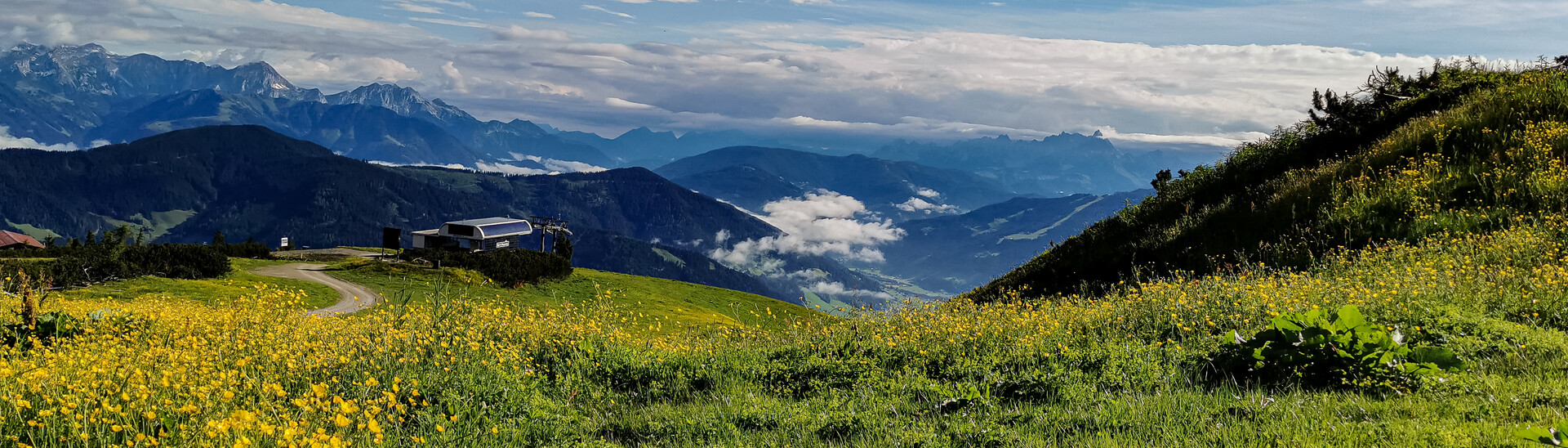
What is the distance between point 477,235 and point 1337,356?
9504cm

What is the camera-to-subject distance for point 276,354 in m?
A: 6.86

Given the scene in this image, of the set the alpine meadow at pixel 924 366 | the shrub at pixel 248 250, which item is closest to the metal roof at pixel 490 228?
the shrub at pixel 248 250

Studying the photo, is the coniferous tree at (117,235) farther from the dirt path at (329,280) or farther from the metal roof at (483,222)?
the metal roof at (483,222)

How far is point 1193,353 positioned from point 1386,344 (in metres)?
1.67

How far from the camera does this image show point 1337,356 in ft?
21.1

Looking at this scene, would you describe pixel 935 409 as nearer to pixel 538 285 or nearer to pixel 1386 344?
pixel 1386 344

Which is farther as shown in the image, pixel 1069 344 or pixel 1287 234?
pixel 1287 234

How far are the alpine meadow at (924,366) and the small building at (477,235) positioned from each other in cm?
8301

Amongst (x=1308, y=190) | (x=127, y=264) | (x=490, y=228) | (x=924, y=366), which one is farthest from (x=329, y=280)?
(x=490, y=228)

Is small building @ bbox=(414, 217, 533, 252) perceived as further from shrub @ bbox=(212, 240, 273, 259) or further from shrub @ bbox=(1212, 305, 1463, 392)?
shrub @ bbox=(1212, 305, 1463, 392)

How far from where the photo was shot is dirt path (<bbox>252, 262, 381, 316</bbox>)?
34.7 meters

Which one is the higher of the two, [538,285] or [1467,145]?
[1467,145]

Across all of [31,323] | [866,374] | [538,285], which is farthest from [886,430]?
[538,285]

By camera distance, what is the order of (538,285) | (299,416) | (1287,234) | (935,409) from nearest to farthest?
1. (299,416)
2. (935,409)
3. (1287,234)
4. (538,285)
